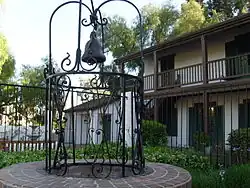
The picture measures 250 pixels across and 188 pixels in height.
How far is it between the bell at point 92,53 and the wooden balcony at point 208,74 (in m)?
9.59

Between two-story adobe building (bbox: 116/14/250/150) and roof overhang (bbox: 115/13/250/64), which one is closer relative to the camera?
roof overhang (bbox: 115/13/250/64)

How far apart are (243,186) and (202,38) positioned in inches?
396

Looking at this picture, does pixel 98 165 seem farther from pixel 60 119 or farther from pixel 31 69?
pixel 31 69

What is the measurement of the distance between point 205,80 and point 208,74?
95cm

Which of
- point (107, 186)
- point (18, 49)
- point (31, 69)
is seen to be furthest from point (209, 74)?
point (31, 69)

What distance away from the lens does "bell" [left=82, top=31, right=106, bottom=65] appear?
326 centimetres

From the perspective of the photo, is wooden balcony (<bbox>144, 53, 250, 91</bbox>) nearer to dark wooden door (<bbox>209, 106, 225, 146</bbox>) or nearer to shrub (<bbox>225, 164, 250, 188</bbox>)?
dark wooden door (<bbox>209, 106, 225, 146</bbox>)

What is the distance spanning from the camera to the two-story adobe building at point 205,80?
12352 mm

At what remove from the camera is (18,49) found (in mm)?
20875

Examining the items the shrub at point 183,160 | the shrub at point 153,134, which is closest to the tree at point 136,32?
the shrub at point 153,134

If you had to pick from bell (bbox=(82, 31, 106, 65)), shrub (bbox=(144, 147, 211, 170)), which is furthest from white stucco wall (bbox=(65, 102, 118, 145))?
bell (bbox=(82, 31, 106, 65))

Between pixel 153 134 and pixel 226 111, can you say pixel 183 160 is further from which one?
pixel 226 111

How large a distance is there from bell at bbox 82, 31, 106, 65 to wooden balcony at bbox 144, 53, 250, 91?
959cm

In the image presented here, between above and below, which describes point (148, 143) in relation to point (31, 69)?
below
